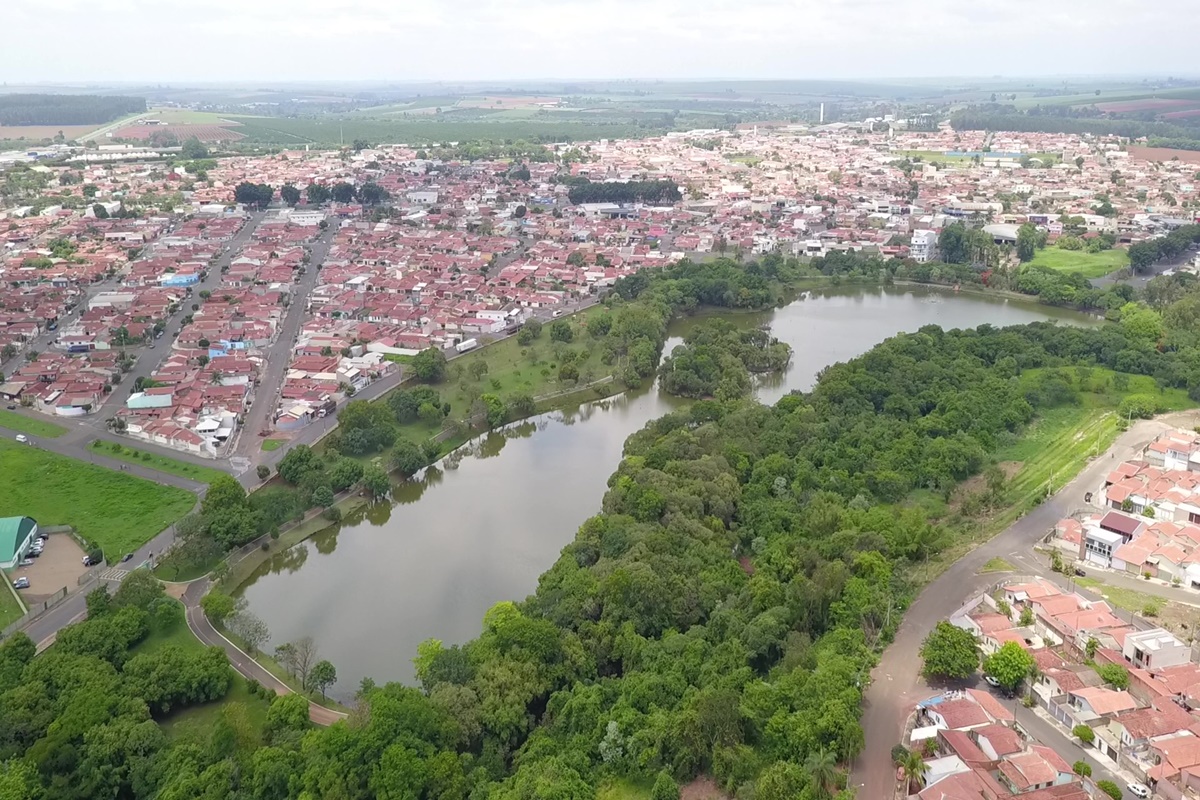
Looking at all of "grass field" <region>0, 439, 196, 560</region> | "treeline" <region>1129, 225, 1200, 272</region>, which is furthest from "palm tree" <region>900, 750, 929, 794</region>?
"treeline" <region>1129, 225, 1200, 272</region>

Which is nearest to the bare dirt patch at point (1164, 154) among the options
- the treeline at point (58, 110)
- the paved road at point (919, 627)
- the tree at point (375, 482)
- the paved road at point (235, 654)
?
the paved road at point (919, 627)

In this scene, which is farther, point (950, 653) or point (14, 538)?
point (14, 538)

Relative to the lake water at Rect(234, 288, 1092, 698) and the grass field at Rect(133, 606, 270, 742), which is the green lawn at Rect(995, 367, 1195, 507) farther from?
the grass field at Rect(133, 606, 270, 742)

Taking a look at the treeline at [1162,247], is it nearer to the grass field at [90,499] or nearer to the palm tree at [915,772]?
the palm tree at [915,772]

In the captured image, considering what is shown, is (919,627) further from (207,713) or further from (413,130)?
(413,130)

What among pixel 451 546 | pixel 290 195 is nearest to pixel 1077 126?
pixel 290 195
